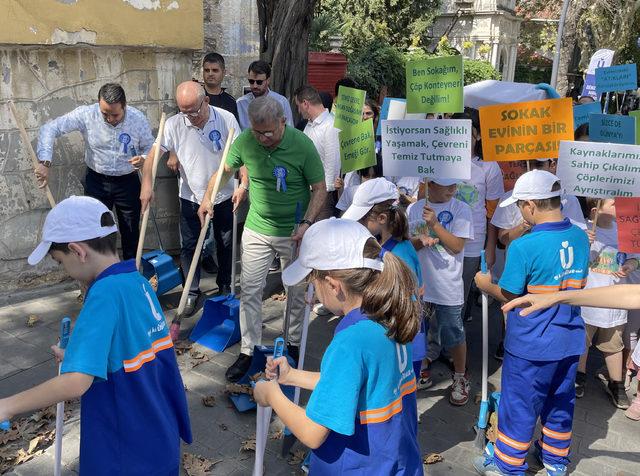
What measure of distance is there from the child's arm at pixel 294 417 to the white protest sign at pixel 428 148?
7.90 feet

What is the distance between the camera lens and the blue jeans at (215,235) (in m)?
6.26

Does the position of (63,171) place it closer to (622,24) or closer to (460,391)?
(460,391)

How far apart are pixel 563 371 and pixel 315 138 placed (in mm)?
3916

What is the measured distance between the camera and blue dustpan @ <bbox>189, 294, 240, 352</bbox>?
539cm

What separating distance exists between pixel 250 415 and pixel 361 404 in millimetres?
2474

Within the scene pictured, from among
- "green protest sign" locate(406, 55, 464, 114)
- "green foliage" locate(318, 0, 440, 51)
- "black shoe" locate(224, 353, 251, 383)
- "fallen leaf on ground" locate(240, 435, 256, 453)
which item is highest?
"green foliage" locate(318, 0, 440, 51)

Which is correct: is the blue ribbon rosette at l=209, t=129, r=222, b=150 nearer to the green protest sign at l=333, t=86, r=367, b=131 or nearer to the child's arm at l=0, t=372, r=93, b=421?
the green protest sign at l=333, t=86, r=367, b=131

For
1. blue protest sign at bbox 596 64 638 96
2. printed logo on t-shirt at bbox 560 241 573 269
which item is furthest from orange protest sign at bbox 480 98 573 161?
blue protest sign at bbox 596 64 638 96

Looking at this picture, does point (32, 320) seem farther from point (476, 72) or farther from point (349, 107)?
point (476, 72)

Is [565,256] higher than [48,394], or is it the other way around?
[565,256]

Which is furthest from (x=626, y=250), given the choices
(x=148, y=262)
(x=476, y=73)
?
(x=476, y=73)

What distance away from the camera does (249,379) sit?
4684mm

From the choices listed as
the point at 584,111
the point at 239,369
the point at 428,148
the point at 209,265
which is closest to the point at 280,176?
the point at 428,148

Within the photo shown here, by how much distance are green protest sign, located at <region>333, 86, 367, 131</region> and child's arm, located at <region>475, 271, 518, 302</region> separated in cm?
196
